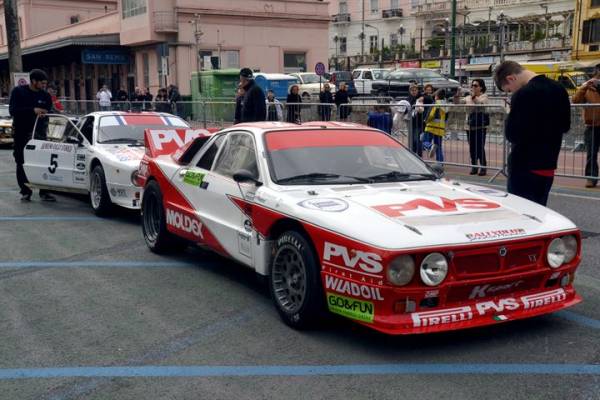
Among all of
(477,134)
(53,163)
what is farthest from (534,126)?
(53,163)

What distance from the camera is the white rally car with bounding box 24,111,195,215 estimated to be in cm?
918

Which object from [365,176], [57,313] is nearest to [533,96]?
[365,176]

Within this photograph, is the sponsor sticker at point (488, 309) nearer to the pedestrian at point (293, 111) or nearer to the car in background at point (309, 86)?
the pedestrian at point (293, 111)

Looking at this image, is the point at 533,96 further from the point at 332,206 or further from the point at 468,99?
the point at 468,99

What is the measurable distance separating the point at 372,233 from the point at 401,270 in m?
0.30

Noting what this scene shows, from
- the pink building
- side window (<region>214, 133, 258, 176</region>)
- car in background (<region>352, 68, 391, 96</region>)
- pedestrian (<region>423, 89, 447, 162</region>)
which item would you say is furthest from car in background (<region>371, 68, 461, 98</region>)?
side window (<region>214, 133, 258, 176</region>)

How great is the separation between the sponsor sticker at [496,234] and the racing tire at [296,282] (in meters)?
1.05

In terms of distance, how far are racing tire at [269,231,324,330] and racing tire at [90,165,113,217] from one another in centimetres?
487

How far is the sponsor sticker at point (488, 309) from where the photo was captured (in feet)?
14.1

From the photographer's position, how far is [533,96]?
5898mm

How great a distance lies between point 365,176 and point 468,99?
9.43m

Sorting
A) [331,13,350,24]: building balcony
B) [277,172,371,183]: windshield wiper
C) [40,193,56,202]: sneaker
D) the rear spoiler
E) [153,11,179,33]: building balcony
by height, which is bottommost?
[40,193,56,202]: sneaker

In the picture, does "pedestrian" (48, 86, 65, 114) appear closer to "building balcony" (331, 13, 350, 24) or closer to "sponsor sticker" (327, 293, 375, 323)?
"sponsor sticker" (327, 293, 375, 323)

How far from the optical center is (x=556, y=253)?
4738mm
